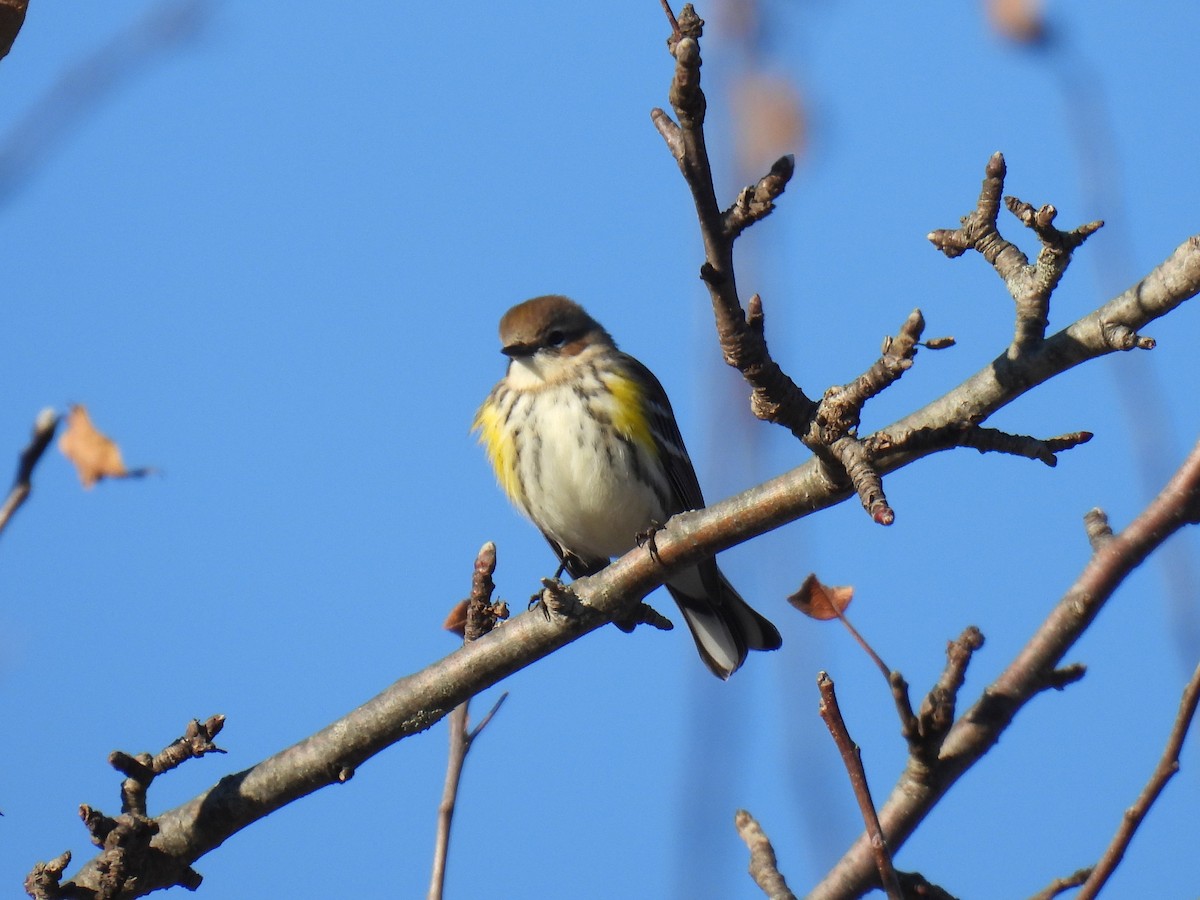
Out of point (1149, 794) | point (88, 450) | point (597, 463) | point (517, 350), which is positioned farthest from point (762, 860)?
point (517, 350)

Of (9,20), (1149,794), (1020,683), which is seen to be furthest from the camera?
(9,20)

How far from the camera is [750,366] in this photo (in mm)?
3109

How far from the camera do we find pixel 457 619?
14.0 feet

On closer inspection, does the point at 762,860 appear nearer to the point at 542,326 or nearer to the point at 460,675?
the point at 460,675

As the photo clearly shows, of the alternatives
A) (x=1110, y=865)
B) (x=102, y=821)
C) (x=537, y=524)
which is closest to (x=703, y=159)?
(x=1110, y=865)

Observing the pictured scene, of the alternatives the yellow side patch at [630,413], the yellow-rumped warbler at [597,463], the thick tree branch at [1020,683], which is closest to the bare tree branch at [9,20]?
the thick tree branch at [1020,683]

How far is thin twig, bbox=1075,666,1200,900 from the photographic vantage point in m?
1.92

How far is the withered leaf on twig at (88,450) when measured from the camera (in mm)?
3023

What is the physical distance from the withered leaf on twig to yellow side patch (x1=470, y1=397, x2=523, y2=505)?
11.5 ft

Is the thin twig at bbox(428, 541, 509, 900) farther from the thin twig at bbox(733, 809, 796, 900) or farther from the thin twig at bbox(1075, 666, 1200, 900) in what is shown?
the thin twig at bbox(1075, 666, 1200, 900)

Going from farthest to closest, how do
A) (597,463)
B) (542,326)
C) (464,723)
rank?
1. (542,326)
2. (597,463)
3. (464,723)

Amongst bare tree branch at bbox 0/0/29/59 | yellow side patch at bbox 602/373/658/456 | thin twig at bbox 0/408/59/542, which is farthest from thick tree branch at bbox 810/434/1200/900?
yellow side patch at bbox 602/373/658/456

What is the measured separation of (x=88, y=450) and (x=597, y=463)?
3452 millimetres

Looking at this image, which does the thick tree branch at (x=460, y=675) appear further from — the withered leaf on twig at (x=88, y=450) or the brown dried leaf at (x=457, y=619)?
the withered leaf on twig at (x=88, y=450)
